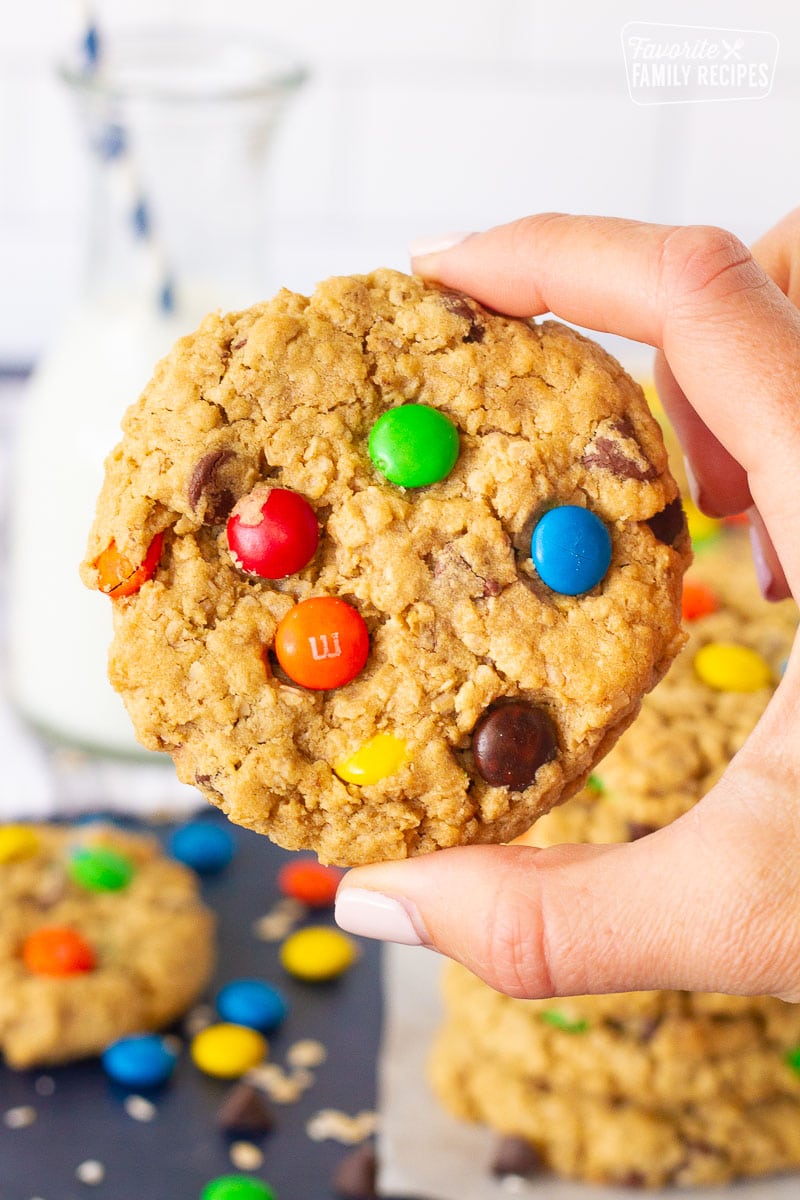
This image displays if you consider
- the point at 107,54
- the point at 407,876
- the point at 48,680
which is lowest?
the point at 48,680

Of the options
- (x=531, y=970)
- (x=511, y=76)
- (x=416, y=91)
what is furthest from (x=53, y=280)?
(x=531, y=970)

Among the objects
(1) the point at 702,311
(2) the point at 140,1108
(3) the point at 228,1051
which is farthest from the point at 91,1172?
(1) the point at 702,311

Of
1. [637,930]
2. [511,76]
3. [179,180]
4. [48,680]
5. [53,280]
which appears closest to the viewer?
[637,930]

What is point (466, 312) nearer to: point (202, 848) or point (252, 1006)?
point (252, 1006)

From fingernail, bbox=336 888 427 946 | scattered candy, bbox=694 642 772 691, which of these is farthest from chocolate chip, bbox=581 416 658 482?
scattered candy, bbox=694 642 772 691

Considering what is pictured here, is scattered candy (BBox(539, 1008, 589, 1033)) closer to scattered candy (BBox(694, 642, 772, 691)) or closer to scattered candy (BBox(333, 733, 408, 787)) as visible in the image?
scattered candy (BBox(694, 642, 772, 691))

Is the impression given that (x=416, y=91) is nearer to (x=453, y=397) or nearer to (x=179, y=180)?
(x=179, y=180)
